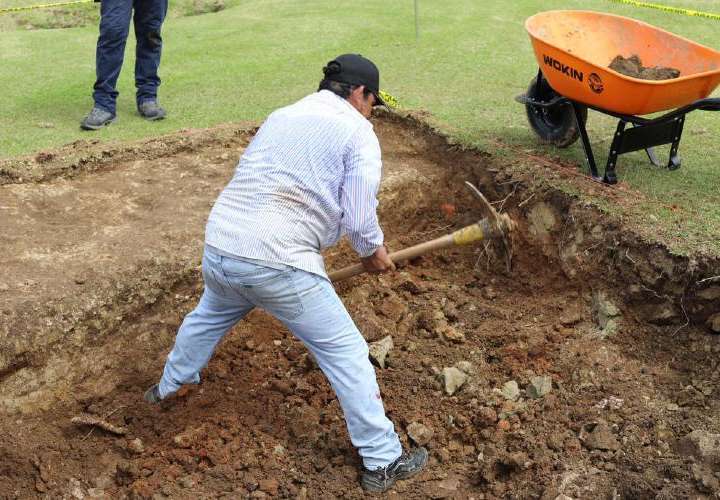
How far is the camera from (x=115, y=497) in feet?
13.4

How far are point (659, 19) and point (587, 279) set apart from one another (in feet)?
22.3

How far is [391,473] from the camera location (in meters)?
3.99

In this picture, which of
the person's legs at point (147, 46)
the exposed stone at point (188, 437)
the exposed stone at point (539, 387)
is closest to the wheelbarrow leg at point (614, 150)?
the exposed stone at point (539, 387)

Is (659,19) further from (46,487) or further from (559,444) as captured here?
(46,487)

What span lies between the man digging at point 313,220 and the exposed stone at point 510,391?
1.02 meters

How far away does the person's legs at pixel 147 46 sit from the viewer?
7.62 m

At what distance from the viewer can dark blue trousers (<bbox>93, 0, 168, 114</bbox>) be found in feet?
24.0

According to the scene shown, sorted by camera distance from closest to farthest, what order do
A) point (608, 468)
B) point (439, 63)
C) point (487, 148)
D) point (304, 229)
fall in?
point (304, 229) < point (608, 468) < point (487, 148) < point (439, 63)

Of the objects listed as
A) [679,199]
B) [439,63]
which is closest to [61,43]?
[439,63]

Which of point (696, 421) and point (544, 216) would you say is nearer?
point (696, 421)

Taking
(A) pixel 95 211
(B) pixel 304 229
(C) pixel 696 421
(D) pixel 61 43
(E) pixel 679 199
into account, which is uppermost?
(B) pixel 304 229

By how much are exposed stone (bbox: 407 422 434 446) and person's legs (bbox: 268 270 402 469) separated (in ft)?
1.25

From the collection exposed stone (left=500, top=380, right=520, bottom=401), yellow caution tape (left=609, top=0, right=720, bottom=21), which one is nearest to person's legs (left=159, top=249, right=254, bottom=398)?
exposed stone (left=500, top=380, right=520, bottom=401)

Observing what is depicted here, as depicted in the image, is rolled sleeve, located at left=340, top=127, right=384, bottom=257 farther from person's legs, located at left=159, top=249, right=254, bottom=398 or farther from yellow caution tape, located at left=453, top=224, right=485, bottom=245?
yellow caution tape, located at left=453, top=224, right=485, bottom=245
